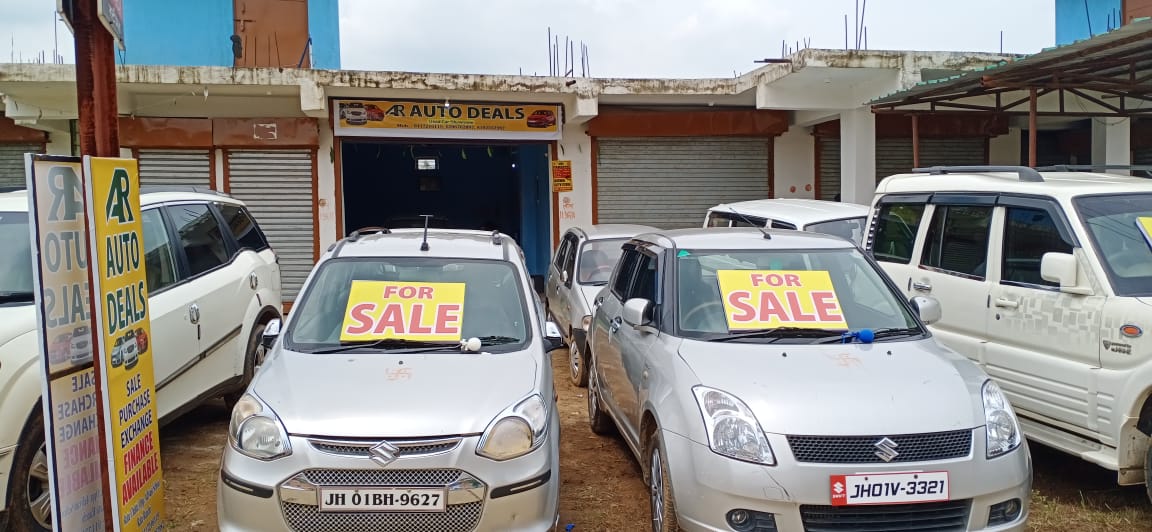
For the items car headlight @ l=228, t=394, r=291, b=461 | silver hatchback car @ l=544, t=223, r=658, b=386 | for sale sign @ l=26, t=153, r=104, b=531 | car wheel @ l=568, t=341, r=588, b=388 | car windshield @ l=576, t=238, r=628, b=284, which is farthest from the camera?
car windshield @ l=576, t=238, r=628, b=284

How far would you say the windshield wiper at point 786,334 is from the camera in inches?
170

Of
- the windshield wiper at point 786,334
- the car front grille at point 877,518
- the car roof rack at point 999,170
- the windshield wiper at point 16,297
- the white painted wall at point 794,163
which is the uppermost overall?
the white painted wall at point 794,163

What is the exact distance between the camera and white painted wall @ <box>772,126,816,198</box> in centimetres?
1363

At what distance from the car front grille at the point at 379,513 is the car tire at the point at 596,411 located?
2.57 m

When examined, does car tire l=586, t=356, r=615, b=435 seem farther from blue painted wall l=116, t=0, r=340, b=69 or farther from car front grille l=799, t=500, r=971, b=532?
blue painted wall l=116, t=0, r=340, b=69

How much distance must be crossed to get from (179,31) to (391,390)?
11.4 metres

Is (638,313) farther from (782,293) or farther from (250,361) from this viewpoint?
(250,361)

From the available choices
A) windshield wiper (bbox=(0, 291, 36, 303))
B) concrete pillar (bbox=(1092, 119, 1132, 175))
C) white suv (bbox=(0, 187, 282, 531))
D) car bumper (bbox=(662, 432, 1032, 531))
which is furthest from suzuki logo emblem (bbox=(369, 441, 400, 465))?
concrete pillar (bbox=(1092, 119, 1132, 175))

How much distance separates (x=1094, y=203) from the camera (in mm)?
4820

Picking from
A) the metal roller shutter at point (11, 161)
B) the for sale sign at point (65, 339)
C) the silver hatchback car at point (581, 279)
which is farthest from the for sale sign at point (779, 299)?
the metal roller shutter at point (11, 161)

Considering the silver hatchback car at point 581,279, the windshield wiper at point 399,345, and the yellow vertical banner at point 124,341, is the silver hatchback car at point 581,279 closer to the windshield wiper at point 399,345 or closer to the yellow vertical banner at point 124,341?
the windshield wiper at point 399,345

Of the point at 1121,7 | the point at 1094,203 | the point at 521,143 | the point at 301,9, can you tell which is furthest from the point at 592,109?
the point at 1121,7

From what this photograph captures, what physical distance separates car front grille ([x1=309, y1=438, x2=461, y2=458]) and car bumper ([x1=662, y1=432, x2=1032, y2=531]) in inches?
42.8

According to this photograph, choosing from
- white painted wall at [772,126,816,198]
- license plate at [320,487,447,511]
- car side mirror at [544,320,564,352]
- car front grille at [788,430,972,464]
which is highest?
white painted wall at [772,126,816,198]
